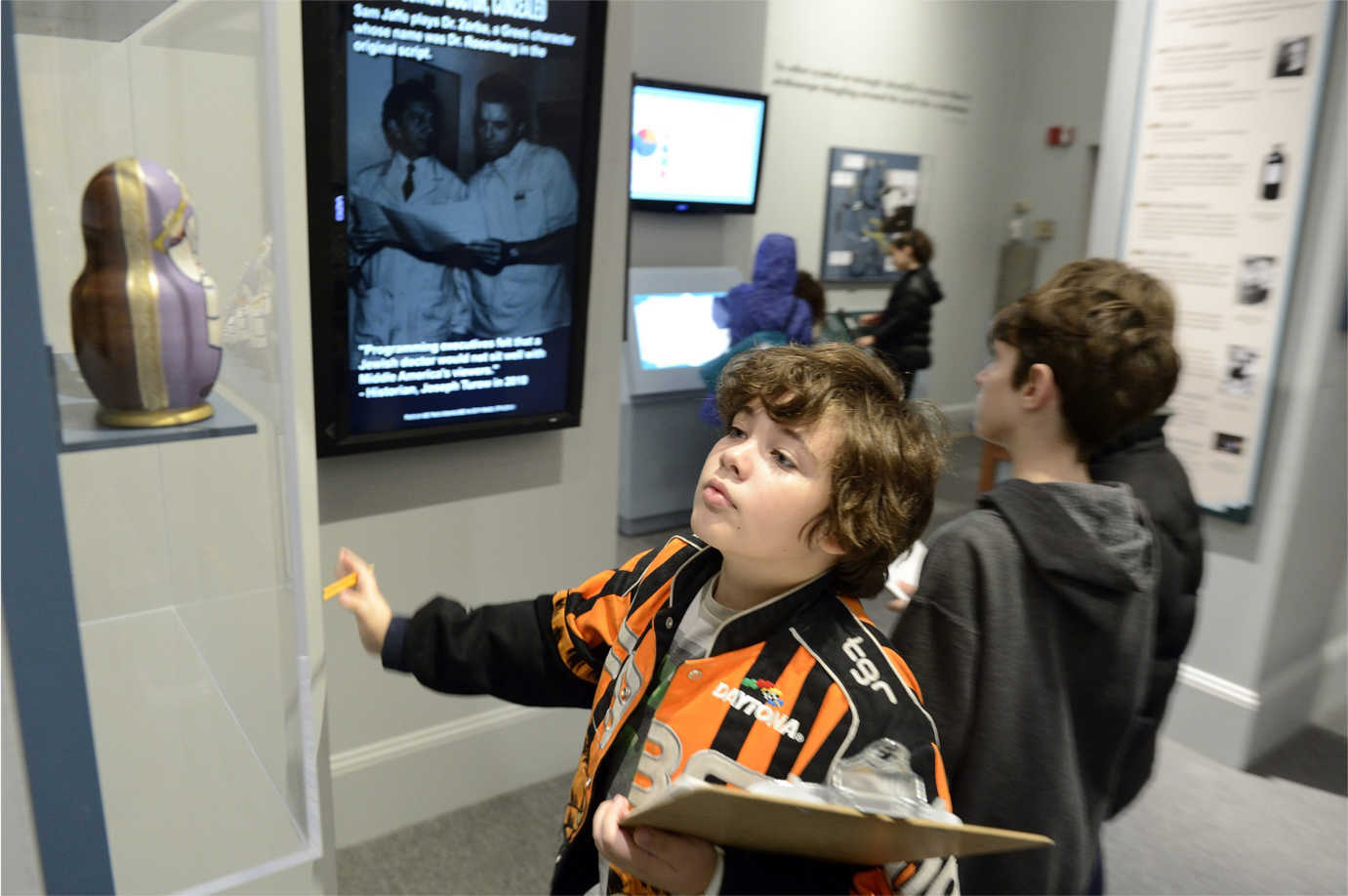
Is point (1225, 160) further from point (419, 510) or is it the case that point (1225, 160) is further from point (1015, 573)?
point (419, 510)

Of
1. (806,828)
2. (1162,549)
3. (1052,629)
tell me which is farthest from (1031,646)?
(806,828)

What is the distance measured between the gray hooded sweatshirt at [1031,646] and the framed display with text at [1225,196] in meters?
1.63

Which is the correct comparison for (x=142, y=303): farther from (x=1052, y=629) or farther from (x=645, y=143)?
(x=645, y=143)

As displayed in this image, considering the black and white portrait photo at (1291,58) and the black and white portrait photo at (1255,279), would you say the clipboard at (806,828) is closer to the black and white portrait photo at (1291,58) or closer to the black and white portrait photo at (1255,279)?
the black and white portrait photo at (1255,279)

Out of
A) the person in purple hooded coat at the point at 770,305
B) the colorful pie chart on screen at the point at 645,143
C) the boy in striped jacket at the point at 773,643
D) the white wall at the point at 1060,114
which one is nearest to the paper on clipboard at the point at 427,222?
the boy in striped jacket at the point at 773,643

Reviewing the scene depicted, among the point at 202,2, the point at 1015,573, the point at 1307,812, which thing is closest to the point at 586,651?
the point at 1015,573

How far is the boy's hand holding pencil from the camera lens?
1.25m

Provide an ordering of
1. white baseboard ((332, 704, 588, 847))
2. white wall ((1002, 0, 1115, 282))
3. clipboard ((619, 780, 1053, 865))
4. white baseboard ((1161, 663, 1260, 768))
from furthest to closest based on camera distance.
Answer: white wall ((1002, 0, 1115, 282))
white baseboard ((1161, 663, 1260, 768))
white baseboard ((332, 704, 588, 847))
clipboard ((619, 780, 1053, 865))

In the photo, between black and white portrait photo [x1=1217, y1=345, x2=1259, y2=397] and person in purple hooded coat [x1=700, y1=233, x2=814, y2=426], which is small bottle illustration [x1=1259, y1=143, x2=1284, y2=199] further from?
person in purple hooded coat [x1=700, y1=233, x2=814, y2=426]

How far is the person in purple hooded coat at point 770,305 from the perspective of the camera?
4211 millimetres

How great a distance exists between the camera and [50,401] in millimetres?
754

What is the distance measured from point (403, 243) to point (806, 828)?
1627mm

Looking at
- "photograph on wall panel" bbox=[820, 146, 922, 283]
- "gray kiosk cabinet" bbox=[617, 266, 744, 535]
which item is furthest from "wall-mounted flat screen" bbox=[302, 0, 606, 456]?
"photograph on wall panel" bbox=[820, 146, 922, 283]

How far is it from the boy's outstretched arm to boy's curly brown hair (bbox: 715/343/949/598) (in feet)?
1.75
